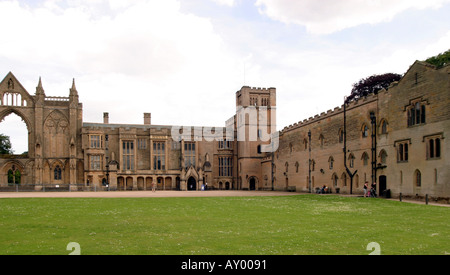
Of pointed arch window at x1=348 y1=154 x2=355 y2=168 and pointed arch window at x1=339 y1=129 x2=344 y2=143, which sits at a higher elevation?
pointed arch window at x1=339 y1=129 x2=344 y2=143

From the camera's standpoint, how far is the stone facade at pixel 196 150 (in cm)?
4238

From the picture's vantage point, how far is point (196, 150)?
6656 cm

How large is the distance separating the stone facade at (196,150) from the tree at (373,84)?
12.5 metres

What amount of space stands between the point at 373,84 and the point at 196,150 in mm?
28983

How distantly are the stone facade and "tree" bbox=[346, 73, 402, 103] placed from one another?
1245 centimetres

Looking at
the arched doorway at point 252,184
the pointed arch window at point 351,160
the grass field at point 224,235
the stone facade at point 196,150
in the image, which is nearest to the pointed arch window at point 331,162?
the stone facade at point 196,150

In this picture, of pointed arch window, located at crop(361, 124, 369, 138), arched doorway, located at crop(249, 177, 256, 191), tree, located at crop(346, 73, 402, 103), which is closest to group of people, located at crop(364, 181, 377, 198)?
pointed arch window, located at crop(361, 124, 369, 138)

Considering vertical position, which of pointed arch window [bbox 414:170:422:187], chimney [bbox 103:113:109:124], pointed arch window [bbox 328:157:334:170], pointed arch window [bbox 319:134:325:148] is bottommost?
pointed arch window [bbox 414:170:422:187]

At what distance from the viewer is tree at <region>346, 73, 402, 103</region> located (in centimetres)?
5509

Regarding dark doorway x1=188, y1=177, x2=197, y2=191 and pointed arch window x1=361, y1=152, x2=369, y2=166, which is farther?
dark doorway x1=188, y1=177, x2=197, y2=191

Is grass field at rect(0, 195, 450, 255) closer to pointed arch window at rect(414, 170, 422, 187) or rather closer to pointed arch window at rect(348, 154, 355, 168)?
pointed arch window at rect(414, 170, 422, 187)

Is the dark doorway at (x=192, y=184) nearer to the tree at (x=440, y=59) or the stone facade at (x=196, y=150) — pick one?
the stone facade at (x=196, y=150)

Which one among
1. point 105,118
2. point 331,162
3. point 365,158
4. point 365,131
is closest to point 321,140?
point 331,162
